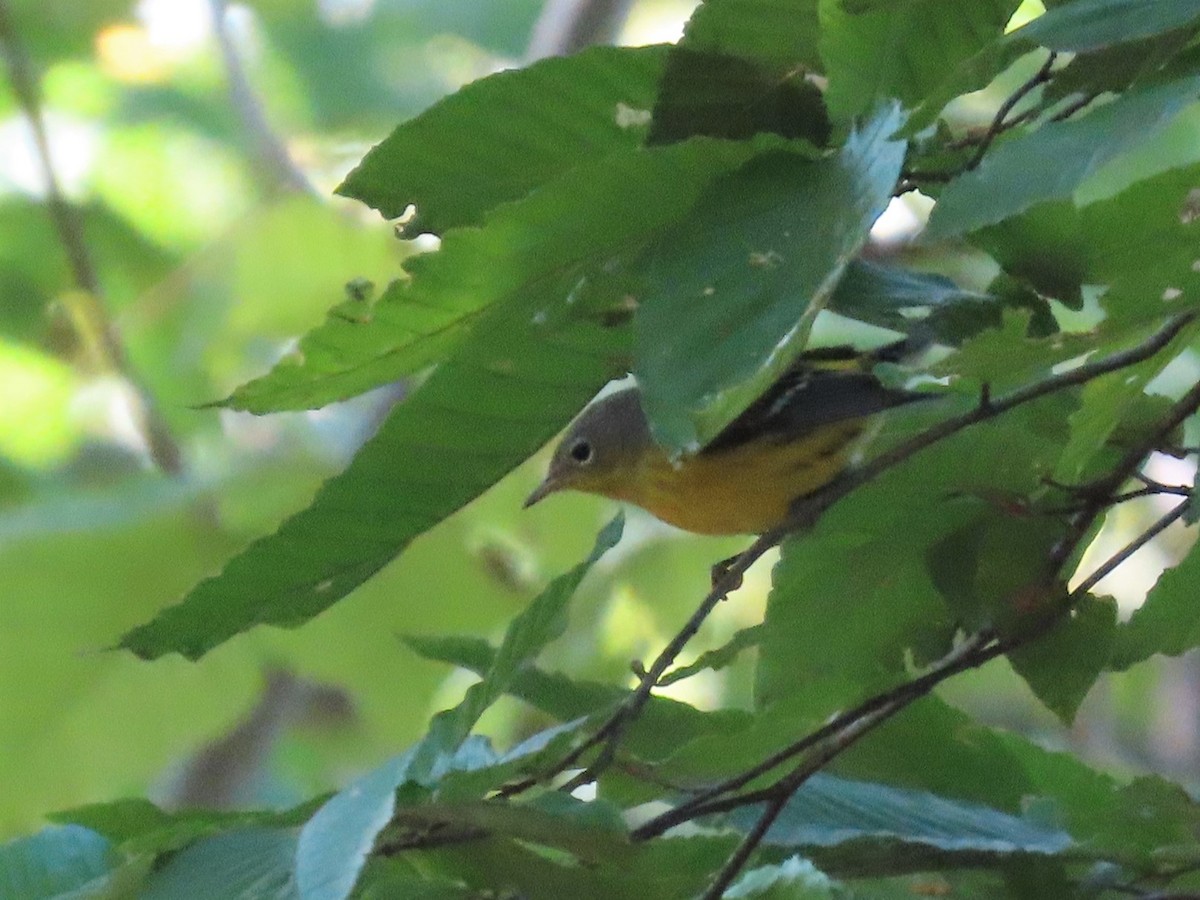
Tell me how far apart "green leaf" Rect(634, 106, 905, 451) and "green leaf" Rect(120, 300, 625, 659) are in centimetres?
11

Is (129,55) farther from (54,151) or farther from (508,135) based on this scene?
(508,135)

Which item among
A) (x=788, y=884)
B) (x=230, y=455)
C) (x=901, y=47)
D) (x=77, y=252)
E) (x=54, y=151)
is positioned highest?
(x=54, y=151)

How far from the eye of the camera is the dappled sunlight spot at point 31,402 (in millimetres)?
2928

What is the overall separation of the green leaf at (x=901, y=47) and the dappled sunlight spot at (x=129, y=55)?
2.33 m

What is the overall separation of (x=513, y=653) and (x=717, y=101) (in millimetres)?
291

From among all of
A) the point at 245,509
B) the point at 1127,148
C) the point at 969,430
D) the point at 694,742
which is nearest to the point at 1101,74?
the point at 1127,148

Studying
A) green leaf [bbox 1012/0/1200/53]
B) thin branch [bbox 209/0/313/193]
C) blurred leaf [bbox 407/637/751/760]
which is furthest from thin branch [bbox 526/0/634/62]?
green leaf [bbox 1012/0/1200/53]

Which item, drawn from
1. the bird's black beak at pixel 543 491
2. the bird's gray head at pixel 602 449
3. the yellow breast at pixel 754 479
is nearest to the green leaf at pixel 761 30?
the yellow breast at pixel 754 479

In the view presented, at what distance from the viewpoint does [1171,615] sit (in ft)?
2.98

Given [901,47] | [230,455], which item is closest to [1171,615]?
[901,47]

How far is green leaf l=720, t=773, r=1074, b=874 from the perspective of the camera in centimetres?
86

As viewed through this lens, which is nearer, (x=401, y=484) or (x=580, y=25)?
(x=401, y=484)

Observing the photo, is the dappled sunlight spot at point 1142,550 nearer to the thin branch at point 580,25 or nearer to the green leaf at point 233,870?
the thin branch at point 580,25

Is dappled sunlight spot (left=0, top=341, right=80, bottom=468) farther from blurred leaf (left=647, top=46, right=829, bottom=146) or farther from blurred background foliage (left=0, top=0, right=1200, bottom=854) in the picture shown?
blurred leaf (left=647, top=46, right=829, bottom=146)
